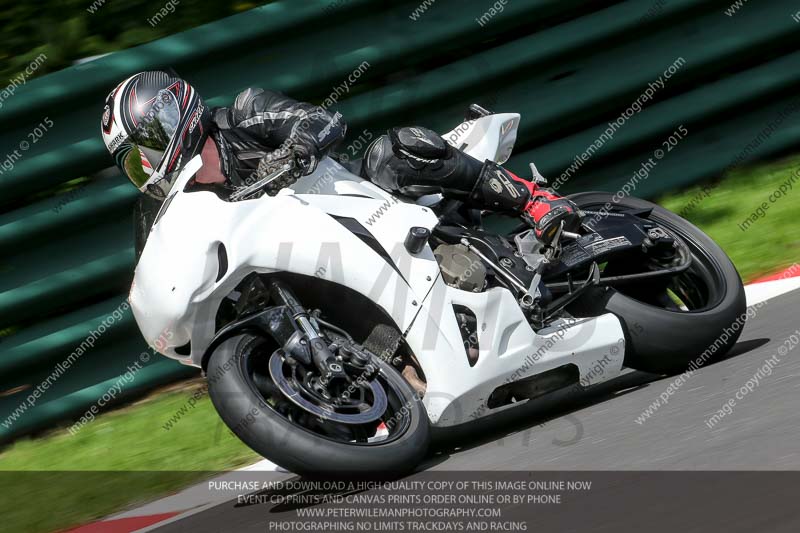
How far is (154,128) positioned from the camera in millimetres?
3922

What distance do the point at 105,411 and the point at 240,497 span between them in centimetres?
196

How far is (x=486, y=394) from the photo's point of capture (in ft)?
12.8

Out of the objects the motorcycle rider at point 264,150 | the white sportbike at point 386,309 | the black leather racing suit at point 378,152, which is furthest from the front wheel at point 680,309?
the black leather racing suit at point 378,152

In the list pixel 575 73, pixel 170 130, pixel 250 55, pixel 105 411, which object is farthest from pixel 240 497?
pixel 575 73

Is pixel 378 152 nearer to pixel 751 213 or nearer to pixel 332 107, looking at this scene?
pixel 332 107

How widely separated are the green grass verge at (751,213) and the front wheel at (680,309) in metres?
1.11

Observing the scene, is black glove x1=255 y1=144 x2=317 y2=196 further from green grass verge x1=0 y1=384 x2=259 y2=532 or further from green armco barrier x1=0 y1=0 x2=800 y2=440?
green armco barrier x1=0 y1=0 x2=800 y2=440

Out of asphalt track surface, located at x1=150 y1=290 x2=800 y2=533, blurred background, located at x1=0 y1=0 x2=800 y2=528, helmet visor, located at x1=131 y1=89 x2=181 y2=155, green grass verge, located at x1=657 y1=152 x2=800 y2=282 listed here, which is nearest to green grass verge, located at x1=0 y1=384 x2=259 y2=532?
blurred background, located at x1=0 y1=0 x2=800 y2=528

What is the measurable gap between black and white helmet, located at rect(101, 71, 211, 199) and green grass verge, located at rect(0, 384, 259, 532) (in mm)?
1025

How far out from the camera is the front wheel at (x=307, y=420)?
3311mm

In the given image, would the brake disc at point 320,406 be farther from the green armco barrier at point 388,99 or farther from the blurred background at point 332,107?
the green armco barrier at point 388,99

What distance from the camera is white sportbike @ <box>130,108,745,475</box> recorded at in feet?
11.6

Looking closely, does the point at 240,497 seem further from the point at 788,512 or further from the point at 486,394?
the point at 788,512

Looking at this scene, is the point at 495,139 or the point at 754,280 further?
the point at 754,280
